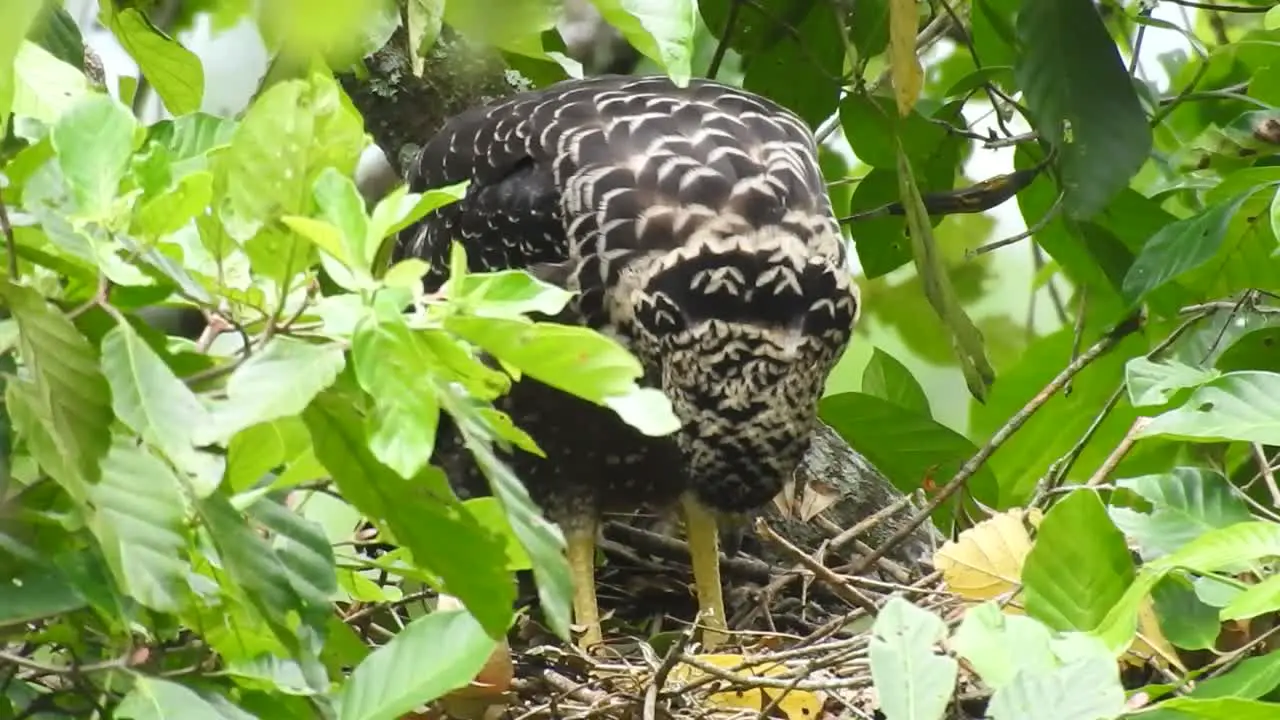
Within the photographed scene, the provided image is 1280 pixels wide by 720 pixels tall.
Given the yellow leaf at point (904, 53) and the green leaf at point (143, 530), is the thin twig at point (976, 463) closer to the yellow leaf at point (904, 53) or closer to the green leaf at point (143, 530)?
the yellow leaf at point (904, 53)

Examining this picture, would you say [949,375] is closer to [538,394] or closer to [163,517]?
[538,394]

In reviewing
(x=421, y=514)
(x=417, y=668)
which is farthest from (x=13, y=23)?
(x=417, y=668)

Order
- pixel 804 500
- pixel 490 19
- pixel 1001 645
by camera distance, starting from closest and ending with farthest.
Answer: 1. pixel 490 19
2. pixel 1001 645
3. pixel 804 500

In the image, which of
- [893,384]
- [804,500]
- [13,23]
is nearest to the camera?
[13,23]

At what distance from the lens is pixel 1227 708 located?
0.85 meters

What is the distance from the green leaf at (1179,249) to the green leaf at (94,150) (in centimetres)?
114

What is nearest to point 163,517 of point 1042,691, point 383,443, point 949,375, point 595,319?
point 383,443

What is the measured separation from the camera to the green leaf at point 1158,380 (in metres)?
1.20

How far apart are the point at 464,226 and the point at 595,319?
0.21 metres

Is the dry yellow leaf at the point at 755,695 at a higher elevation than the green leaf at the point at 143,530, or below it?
below

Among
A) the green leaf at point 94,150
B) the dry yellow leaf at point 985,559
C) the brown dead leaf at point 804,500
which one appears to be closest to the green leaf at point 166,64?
the green leaf at point 94,150

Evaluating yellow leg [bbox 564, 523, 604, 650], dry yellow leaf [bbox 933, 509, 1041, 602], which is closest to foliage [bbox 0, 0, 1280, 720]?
dry yellow leaf [bbox 933, 509, 1041, 602]

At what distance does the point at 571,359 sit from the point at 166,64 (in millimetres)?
697

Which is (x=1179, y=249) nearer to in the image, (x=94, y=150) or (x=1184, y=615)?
(x=1184, y=615)
